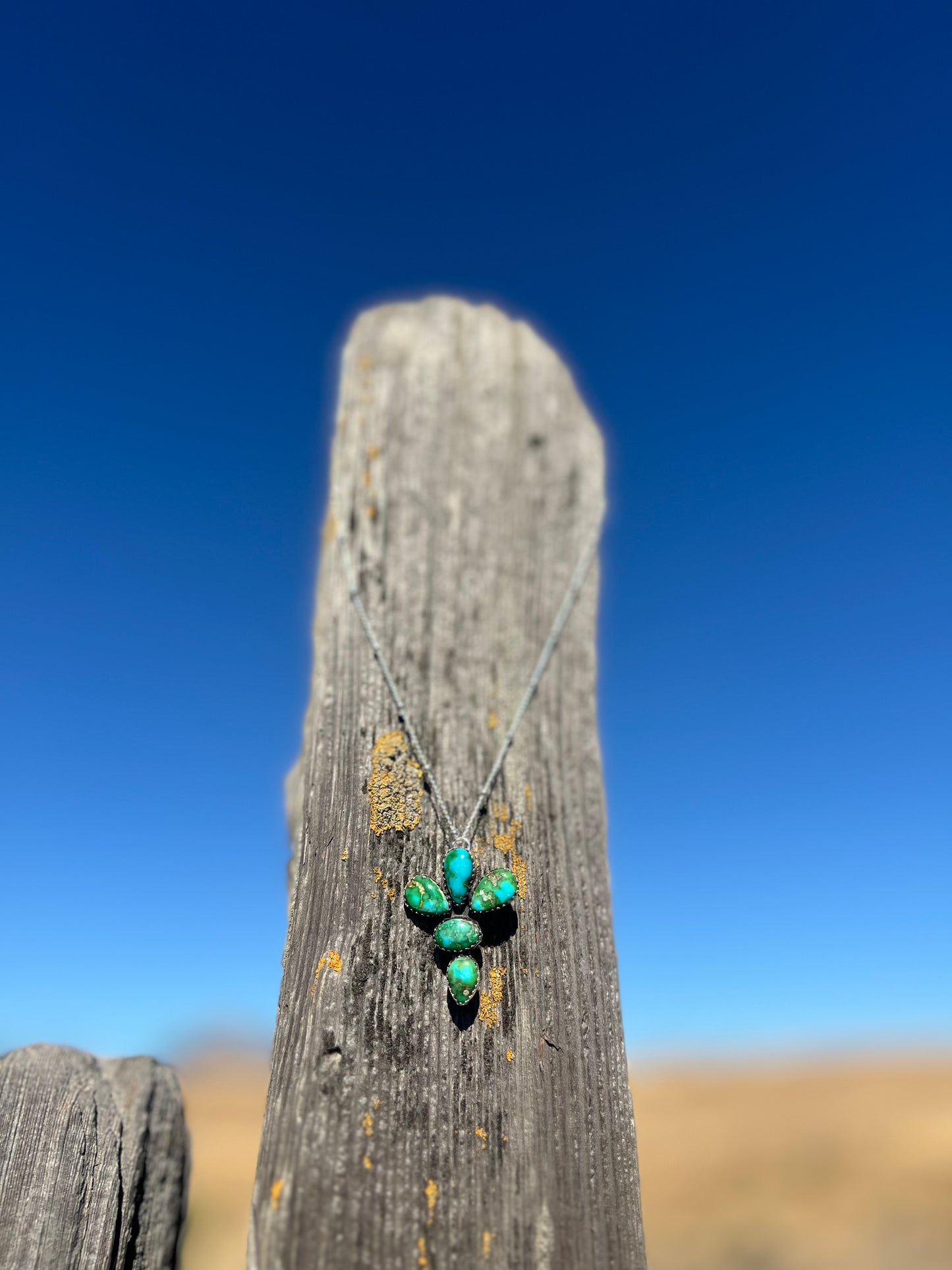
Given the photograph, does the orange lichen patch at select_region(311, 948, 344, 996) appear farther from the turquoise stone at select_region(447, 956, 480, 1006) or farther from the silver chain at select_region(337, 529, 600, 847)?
the silver chain at select_region(337, 529, 600, 847)

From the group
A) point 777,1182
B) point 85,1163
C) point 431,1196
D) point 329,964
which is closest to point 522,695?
point 329,964

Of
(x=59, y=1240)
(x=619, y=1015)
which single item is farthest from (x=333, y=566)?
(x=59, y=1240)

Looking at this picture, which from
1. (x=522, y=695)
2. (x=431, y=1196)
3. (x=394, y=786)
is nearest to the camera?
(x=431, y=1196)

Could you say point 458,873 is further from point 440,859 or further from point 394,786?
point 394,786

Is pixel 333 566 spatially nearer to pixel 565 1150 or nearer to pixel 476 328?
pixel 476 328

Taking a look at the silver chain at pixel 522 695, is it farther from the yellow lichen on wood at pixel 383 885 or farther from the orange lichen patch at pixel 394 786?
the yellow lichen on wood at pixel 383 885

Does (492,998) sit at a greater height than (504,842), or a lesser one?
lesser

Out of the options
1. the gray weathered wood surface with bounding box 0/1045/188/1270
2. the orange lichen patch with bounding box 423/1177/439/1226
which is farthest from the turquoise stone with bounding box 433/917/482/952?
the gray weathered wood surface with bounding box 0/1045/188/1270
